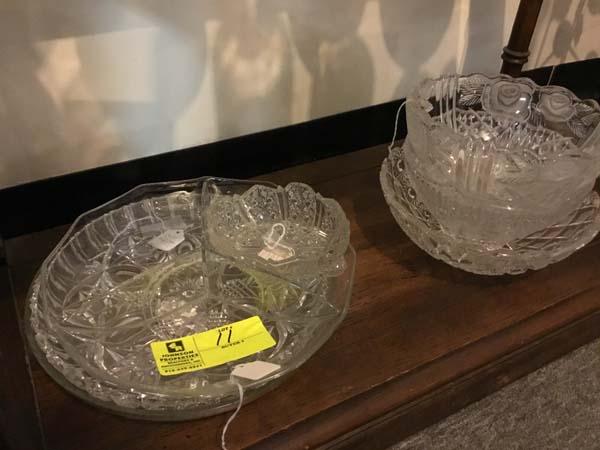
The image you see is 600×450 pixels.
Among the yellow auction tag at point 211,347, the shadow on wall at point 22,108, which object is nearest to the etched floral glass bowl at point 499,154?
the yellow auction tag at point 211,347

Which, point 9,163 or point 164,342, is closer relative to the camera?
point 164,342

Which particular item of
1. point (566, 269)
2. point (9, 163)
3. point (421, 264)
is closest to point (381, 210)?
point (421, 264)

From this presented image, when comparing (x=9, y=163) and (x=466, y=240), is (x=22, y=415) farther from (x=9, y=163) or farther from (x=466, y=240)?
(x=466, y=240)

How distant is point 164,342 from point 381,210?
0.35 m

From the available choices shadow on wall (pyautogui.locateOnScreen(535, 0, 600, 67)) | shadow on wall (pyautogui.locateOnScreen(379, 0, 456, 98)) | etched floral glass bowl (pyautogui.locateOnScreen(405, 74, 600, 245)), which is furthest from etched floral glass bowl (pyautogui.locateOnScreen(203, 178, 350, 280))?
shadow on wall (pyautogui.locateOnScreen(535, 0, 600, 67))

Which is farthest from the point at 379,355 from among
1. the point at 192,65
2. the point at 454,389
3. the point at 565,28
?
the point at 565,28

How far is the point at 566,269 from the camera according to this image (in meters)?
0.83

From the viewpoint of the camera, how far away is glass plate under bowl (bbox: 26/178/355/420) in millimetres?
625

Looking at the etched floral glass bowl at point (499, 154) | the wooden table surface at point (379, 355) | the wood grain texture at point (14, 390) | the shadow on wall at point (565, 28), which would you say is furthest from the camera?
the shadow on wall at point (565, 28)

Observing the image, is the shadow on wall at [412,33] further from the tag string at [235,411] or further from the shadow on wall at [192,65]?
the tag string at [235,411]

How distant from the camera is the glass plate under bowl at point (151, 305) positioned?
62 cm

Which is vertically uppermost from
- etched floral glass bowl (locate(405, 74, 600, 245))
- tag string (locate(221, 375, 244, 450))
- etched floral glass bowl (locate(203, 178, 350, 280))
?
etched floral glass bowl (locate(405, 74, 600, 245))

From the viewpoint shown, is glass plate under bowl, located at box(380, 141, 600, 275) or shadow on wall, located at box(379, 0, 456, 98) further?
shadow on wall, located at box(379, 0, 456, 98)

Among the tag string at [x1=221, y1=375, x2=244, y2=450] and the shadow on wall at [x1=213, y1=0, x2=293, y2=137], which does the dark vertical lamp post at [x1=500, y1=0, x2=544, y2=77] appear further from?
the tag string at [x1=221, y1=375, x2=244, y2=450]
